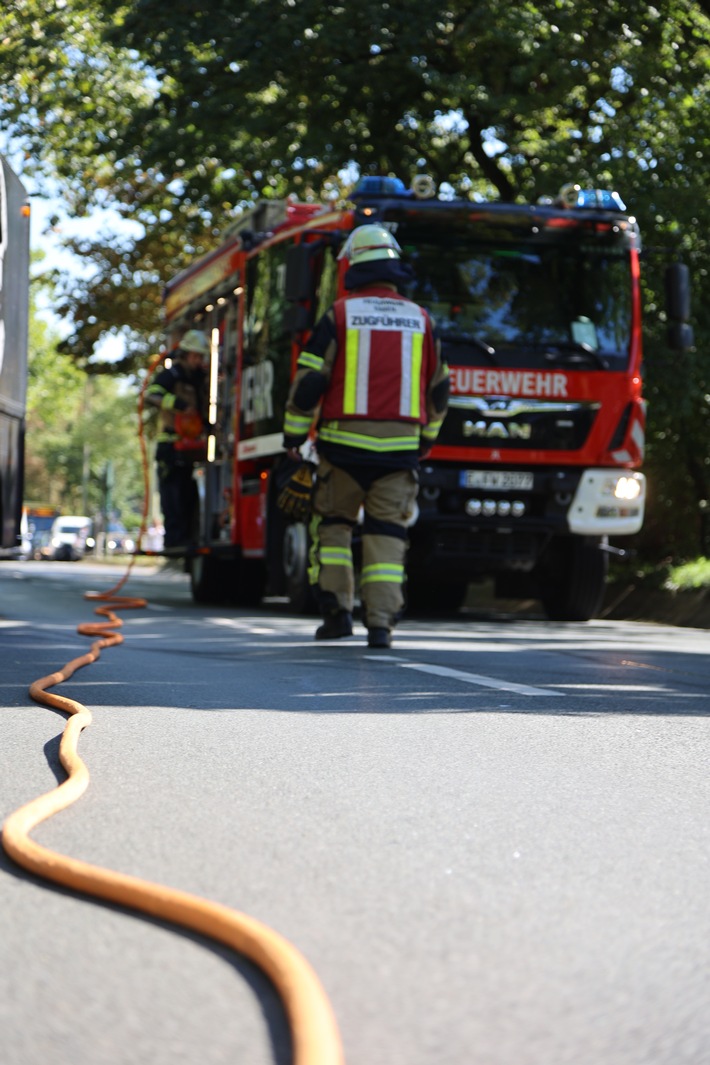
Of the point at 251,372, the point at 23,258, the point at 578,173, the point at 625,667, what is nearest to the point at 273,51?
the point at 578,173

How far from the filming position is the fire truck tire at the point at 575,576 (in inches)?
620

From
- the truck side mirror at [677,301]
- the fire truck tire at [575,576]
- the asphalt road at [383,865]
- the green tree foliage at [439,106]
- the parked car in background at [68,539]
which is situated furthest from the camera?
the parked car in background at [68,539]

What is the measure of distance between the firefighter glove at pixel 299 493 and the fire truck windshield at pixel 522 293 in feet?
10.3

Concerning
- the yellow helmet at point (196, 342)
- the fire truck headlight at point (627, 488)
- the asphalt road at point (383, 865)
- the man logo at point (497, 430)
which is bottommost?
the asphalt road at point (383, 865)

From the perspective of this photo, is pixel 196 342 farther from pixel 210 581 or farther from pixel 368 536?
pixel 368 536

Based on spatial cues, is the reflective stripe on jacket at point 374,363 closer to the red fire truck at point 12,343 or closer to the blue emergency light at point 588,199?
the red fire truck at point 12,343

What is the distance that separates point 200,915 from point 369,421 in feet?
23.4

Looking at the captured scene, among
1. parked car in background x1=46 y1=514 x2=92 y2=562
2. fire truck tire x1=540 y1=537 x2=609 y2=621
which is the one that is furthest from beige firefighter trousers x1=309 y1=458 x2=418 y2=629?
parked car in background x1=46 y1=514 x2=92 y2=562

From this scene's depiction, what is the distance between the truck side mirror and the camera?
14.8 m

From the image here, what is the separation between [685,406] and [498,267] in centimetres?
435

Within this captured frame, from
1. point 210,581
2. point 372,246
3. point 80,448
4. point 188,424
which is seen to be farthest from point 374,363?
point 80,448

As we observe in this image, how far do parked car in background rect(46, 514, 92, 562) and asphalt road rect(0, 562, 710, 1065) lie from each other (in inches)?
2330

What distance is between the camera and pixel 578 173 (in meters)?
19.1

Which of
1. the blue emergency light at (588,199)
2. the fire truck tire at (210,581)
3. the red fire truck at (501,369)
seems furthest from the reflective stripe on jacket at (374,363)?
the fire truck tire at (210,581)
